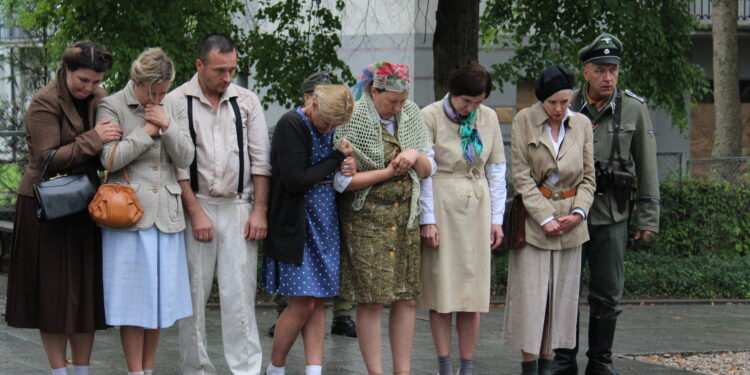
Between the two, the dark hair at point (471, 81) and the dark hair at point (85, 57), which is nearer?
the dark hair at point (85, 57)

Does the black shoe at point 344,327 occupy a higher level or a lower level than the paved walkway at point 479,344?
higher

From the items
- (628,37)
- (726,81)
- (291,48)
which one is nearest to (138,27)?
(291,48)

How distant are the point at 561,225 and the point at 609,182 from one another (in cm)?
60

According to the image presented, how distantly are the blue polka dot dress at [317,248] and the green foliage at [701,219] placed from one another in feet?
28.3

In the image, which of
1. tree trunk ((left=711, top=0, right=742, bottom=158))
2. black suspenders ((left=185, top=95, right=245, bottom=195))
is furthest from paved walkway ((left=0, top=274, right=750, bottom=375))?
tree trunk ((left=711, top=0, right=742, bottom=158))

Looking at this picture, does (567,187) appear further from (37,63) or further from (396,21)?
(37,63)

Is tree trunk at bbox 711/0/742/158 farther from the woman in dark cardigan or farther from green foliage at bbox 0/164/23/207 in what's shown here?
the woman in dark cardigan

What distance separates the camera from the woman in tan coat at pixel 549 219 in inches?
269

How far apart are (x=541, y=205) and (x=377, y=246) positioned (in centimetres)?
123

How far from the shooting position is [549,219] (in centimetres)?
680

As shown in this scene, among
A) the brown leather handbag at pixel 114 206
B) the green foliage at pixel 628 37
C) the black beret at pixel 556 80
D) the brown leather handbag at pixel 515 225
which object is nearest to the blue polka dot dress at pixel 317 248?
the brown leather handbag at pixel 114 206

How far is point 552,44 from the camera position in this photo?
14055 mm

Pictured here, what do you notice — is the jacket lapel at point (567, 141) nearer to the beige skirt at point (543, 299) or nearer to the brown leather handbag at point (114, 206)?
the beige skirt at point (543, 299)

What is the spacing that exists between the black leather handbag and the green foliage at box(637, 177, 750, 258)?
9.69 meters
